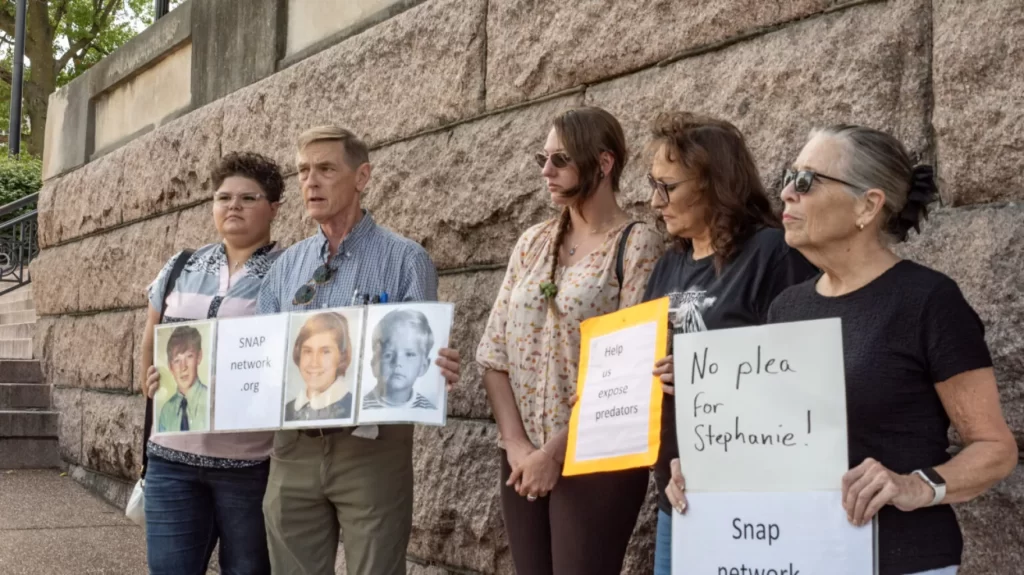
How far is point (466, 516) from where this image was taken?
4477 millimetres

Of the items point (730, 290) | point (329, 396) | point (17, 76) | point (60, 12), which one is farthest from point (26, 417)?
point (60, 12)

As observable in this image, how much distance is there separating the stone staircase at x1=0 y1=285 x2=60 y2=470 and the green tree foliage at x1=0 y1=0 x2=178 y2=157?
52.6 feet

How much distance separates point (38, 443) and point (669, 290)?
314 inches

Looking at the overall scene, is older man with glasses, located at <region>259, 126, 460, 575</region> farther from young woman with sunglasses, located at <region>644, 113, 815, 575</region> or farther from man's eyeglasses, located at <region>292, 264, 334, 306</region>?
young woman with sunglasses, located at <region>644, 113, 815, 575</region>

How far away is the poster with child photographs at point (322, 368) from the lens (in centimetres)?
341

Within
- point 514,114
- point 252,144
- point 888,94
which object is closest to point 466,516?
→ point 514,114

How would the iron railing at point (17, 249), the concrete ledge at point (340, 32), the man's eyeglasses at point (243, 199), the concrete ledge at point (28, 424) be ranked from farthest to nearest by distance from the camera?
the iron railing at point (17, 249) < the concrete ledge at point (28, 424) < the concrete ledge at point (340, 32) < the man's eyeglasses at point (243, 199)

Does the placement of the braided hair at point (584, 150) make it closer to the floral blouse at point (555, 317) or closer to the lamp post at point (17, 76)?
the floral blouse at point (555, 317)

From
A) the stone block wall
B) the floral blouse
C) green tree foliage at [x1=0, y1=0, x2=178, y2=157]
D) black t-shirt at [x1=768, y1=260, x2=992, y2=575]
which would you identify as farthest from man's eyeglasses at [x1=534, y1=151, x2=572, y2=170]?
green tree foliage at [x1=0, y1=0, x2=178, y2=157]

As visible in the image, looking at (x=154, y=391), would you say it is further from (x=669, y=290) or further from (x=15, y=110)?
(x=15, y=110)

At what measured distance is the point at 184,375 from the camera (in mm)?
3828

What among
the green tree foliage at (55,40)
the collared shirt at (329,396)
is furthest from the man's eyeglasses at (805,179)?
the green tree foliage at (55,40)

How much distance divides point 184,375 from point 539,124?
5.18 ft

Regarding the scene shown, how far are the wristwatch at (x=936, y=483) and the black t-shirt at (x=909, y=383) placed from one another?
0.19 ft
